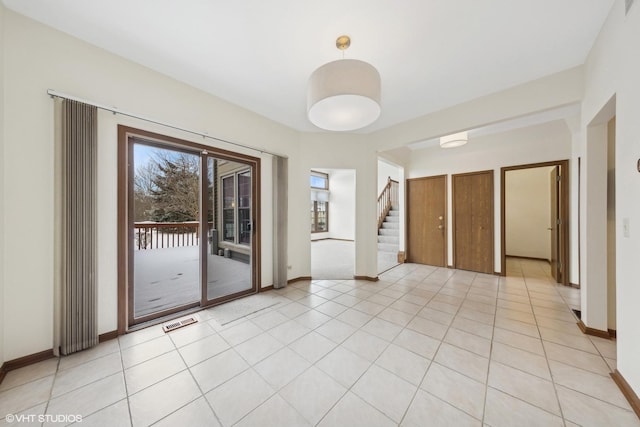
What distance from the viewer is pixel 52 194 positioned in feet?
6.59

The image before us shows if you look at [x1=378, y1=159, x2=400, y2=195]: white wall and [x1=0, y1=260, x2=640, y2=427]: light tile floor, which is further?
[x1=378, y1=159, x2=400, y2=195]: white wall

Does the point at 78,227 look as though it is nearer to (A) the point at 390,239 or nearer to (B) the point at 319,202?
(A) the point at 390,239

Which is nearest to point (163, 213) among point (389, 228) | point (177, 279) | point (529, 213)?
point (177, 279)

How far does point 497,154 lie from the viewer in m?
4.72

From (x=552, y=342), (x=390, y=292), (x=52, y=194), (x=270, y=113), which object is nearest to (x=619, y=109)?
(x=552, y=342)

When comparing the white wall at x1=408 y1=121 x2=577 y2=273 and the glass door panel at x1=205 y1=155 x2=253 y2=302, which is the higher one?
the white wall at x1=408 y1=121 x2=577 y2=273

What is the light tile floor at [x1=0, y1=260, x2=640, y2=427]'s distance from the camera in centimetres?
145

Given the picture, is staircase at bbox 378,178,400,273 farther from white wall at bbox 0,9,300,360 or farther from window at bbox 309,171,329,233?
white wall at bbox 0,9,300,360

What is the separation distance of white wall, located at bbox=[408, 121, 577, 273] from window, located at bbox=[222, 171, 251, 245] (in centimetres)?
444

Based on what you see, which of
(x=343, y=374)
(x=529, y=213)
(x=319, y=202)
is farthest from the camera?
(x=319, y=202)

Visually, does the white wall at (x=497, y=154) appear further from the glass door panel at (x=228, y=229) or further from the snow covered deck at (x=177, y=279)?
the snow covered deck at (x=177, y=279)

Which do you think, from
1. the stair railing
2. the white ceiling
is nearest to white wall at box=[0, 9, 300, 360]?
the white ceiling

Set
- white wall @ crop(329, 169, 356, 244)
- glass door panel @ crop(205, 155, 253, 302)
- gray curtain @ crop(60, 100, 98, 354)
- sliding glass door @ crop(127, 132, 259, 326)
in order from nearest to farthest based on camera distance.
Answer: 1. gray curtain @ crop(60, 100, 98, 354)
2. sliding glass door @ crop(127, 132, 259, 326)
3. glass door panel @ crop(205, 155, 253, 302)
4. white wall @ crop(329, 169, 356, 244)

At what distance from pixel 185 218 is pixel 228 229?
42.4 inches
